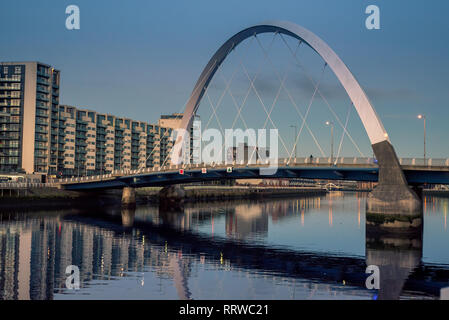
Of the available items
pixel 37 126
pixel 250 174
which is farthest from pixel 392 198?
pixel 37 126

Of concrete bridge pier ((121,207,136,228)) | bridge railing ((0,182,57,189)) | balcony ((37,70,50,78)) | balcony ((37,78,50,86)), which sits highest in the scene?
balcony ((37,70,50,78))

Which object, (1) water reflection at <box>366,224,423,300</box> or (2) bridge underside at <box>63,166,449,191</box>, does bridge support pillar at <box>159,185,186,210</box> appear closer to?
(2) bridge underside at <box>63,166,449,191</box>

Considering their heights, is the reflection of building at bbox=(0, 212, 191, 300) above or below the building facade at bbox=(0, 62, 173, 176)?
below

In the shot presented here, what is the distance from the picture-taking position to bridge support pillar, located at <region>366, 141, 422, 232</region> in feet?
172

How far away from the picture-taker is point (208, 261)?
123ft

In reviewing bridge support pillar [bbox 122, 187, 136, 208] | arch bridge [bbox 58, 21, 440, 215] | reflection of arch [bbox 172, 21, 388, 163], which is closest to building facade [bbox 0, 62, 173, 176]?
bridge support pillar [bbox 122, 187, 136, 208]

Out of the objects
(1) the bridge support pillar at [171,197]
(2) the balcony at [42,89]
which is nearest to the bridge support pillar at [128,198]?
(1) the bridge support pillar at [171,197]

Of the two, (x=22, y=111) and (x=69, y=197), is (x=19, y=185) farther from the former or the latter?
(x=22, y=111)

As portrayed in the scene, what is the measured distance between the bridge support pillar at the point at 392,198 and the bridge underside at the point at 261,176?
7.40ft

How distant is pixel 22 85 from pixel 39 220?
67411 millimetres

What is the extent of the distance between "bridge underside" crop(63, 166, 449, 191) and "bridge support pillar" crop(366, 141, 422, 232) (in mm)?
2255

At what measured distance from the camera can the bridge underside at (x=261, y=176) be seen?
5416 cm

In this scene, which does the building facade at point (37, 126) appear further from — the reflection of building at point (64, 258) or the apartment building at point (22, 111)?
the reflection of building at point (64, 258)

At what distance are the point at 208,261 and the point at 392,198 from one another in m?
24.4
